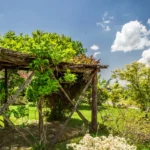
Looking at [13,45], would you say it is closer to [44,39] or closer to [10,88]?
[44,39]

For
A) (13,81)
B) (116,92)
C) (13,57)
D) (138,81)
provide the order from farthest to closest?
(116,92) → (138,81) → (13,81) → (13,57)

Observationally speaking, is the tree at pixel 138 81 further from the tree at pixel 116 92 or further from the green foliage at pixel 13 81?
the green foliage at pixel 13 81

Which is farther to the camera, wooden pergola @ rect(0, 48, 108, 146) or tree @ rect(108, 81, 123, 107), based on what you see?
tree @ rect(108, 81, 123, 107)

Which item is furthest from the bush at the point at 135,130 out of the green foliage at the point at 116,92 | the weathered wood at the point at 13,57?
the green foliage at the point at 116,92

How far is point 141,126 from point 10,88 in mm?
5642

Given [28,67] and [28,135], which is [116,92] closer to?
[28,135]

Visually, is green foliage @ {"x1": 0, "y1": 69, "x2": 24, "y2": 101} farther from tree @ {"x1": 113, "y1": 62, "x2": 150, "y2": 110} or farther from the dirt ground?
tree @ {"x1": 113, "y1": 62, "x2": 150, "y2": 110}

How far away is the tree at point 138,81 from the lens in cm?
1474

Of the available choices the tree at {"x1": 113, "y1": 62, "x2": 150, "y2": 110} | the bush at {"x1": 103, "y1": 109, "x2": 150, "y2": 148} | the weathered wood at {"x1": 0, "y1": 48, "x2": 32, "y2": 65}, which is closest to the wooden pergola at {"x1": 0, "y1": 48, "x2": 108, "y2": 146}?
the weathered wood at {"x1": 0, "y1": 48, "x2": 32, "y2": 65}

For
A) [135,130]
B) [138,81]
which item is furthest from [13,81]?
[138,81]

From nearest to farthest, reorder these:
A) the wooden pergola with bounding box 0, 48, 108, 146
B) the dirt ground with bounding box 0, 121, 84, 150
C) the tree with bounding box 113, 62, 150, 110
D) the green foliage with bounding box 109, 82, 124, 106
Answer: the wooden pergola with bounding box 0, 48, 108, 146, the dirt ground with bounding box 0, 121, 84, 150, the tree with bounding box 113, 62, 150, 110, the green foliage with bounding box 109, 82, 124, 106

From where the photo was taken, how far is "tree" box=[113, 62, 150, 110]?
48.4 ft

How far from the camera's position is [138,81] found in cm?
1503

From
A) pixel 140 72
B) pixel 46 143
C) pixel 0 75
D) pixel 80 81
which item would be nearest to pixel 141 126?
pixel 46 143
